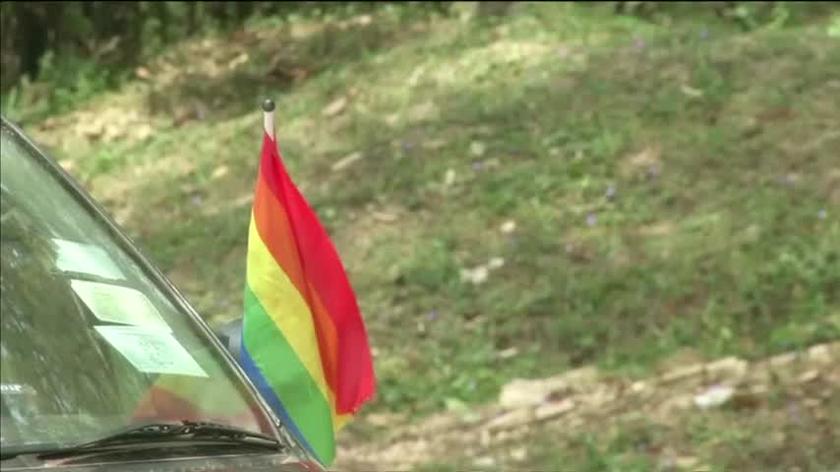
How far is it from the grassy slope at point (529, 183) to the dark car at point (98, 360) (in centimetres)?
294

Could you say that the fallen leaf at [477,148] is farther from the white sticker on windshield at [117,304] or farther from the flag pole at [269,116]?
the white sticker on windshield at [117,304]

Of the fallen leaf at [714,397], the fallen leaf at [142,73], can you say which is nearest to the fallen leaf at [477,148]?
the fallen leaf at [714,397]

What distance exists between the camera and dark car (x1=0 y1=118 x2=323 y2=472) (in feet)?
7.46

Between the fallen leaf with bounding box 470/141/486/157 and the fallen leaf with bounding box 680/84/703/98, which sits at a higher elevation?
the fallen leaf with bounding box 680/84/703/98

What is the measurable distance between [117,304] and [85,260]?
0.13 meters

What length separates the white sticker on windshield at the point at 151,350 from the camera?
2.57m

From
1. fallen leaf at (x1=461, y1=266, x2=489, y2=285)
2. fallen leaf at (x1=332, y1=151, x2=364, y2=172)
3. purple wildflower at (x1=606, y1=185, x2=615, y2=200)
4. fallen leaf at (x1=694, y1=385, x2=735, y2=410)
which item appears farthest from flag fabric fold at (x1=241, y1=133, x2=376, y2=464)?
fallen leaf at (x1=332, y1=151, x2=364, y2=172)

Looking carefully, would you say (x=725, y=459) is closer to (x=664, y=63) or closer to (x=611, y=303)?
(x=611, y=303)

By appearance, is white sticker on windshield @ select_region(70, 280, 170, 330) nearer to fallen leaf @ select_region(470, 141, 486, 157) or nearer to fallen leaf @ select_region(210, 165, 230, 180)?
fallen leaf @ select_region(470, 141, 486, 157)

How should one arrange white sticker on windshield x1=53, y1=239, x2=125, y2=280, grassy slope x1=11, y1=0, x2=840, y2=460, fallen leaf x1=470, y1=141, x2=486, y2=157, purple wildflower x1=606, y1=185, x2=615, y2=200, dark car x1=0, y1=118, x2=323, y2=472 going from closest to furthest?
dark car x1=0, y1=118, x2=323, y2=472, white sticker on windshield x1=53, y1=239, x2=125, y2=280, grassy slope x1=11, y1=0, x2=840, y2=460, purple wildflower x1=606, y1=185, x2=615, y2=200, fallen leaf x1=470, y1=141, x2=486, y2=157

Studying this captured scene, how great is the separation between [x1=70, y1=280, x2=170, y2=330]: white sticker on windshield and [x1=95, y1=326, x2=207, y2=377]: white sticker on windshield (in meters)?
0.02

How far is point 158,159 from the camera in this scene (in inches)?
341

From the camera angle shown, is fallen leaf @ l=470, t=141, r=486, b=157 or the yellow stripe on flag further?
fallen leaf @ l=470, t=141, r=486, b=157

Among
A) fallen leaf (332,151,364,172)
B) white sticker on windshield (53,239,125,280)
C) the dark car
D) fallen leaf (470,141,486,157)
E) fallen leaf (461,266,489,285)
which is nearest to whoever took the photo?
the dark car
